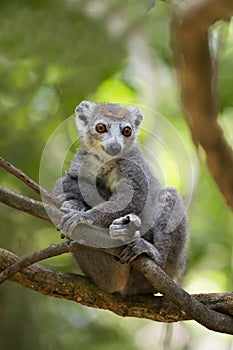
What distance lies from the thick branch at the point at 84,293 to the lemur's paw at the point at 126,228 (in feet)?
1.55

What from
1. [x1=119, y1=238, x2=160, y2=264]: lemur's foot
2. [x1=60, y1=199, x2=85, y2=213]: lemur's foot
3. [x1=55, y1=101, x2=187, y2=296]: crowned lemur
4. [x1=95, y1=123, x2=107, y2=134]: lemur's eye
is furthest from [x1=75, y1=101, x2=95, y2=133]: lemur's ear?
[x1=119, y1=238, x2=160, y2=264]: lemur's foot

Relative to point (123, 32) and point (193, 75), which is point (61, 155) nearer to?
point (123, 32)

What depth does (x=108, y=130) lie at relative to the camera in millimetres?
5008

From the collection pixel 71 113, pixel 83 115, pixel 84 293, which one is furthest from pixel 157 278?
pixel 71 113

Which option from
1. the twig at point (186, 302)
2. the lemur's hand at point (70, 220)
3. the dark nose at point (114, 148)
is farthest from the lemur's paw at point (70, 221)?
the dark nose at point (114, 148)

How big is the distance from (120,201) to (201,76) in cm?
326

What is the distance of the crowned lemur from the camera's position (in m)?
4.61

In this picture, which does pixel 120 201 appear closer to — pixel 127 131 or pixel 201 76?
pixel 127 131

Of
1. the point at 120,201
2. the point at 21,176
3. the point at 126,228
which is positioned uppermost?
the point at 120,201

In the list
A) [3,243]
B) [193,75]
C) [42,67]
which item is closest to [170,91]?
[42,67]

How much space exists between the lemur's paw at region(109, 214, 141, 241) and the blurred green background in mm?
1810

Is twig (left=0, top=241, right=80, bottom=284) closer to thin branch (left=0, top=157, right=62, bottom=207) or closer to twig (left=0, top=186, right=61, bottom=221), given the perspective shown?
twig (left=0, top=186, right=61, bottom=221)

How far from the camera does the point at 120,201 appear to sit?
188 inches

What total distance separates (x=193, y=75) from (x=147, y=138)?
140 inches
